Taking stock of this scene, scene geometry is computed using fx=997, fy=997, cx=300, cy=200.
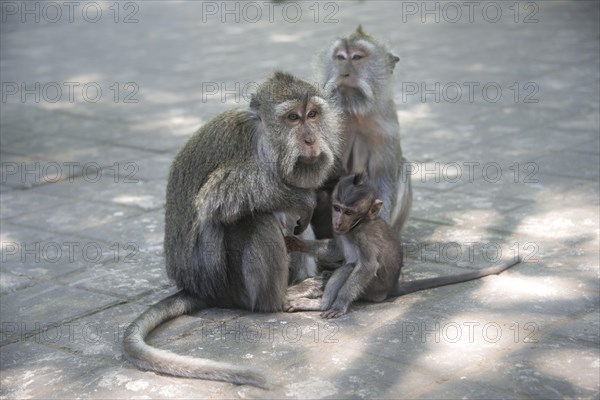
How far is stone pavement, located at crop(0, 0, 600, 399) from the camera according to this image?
15.5ft

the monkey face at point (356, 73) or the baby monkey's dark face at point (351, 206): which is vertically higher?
the monkey face at point (356, 73)

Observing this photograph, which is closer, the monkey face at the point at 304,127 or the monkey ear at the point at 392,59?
the monkey face at the point at 304,127

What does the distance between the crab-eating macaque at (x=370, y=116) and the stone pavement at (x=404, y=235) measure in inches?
14.9

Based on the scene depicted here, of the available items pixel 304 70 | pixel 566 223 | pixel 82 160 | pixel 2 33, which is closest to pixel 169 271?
pixel 566 223

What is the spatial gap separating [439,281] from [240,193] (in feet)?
4.33

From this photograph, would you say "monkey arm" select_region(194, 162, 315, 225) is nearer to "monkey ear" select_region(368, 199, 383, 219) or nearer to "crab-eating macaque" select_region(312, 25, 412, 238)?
"monkey ear" select_region(368, 199, 383, 219)

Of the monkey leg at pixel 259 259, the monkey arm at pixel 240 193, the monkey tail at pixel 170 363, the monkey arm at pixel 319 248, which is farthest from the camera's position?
the monkey arm at pixel 319 248

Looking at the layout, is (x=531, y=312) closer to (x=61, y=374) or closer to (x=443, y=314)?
(x=443, y=314)

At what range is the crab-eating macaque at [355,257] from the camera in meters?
5.34

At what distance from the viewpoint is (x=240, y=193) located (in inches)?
203

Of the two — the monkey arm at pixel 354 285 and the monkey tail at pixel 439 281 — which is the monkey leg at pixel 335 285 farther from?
the monkey tail at pixel 439 281

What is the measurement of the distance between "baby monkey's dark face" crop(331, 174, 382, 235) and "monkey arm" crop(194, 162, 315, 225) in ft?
0.83

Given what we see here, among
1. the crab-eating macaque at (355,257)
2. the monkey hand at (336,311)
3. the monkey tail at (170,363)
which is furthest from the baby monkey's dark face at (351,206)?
the monkey tail at (170,363)

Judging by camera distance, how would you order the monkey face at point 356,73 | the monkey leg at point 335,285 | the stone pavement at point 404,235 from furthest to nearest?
the monkey face at point 356,73 → the monkey leg at point 335,285 → the stone pavement at point 404,235
